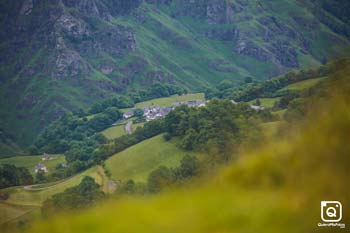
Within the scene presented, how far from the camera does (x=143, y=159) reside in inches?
3944

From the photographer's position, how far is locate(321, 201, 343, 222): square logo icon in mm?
7397

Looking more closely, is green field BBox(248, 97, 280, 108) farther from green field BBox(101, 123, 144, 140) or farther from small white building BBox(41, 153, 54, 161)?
small white building BBox(41, 153, 54, 161)

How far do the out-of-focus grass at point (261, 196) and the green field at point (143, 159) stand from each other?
3143 inches

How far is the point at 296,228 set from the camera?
6.79 m

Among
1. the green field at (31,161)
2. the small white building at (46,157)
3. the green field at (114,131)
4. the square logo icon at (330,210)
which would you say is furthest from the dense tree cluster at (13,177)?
the square logo icon at (330,210)

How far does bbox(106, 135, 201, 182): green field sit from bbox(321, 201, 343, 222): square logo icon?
8028cm

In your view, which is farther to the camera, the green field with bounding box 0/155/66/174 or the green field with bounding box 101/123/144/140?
the green field with bounding box 101/123/144/140

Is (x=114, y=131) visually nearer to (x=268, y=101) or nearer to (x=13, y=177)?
(x=268, y=101)

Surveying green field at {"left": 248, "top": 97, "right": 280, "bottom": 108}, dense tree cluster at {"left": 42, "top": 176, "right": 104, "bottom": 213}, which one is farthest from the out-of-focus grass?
green field at {"left": 248, "top": 97, "right": 280, "bottom": 108}

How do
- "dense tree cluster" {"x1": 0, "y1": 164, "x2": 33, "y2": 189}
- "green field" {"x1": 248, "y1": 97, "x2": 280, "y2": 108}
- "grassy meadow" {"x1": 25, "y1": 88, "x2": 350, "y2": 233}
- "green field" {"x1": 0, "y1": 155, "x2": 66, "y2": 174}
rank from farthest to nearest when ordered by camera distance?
"green field" {"x1": 0, "y1": 155, "x2": 66, "y2": 174}
"green field" {"x1": 248, "y1": 97, "x2": 280, "y2": 108}
"dense tree cluster" {"x1": 0, "y1": 164, "x2": 33, "y2": 189}
"grassy meadow" {"x1": 25, "y1": 88, "x2": 350, "y2": 233}

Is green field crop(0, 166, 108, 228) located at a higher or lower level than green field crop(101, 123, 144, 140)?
lower

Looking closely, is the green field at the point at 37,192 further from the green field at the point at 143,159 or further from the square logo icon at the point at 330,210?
the square logo icon at the point at 330,210

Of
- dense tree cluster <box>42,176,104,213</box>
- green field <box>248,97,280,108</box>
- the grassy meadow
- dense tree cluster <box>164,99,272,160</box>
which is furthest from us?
green field <box>248,97,280,108</box>

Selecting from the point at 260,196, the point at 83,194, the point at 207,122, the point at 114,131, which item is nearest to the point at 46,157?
the point at 114,131
